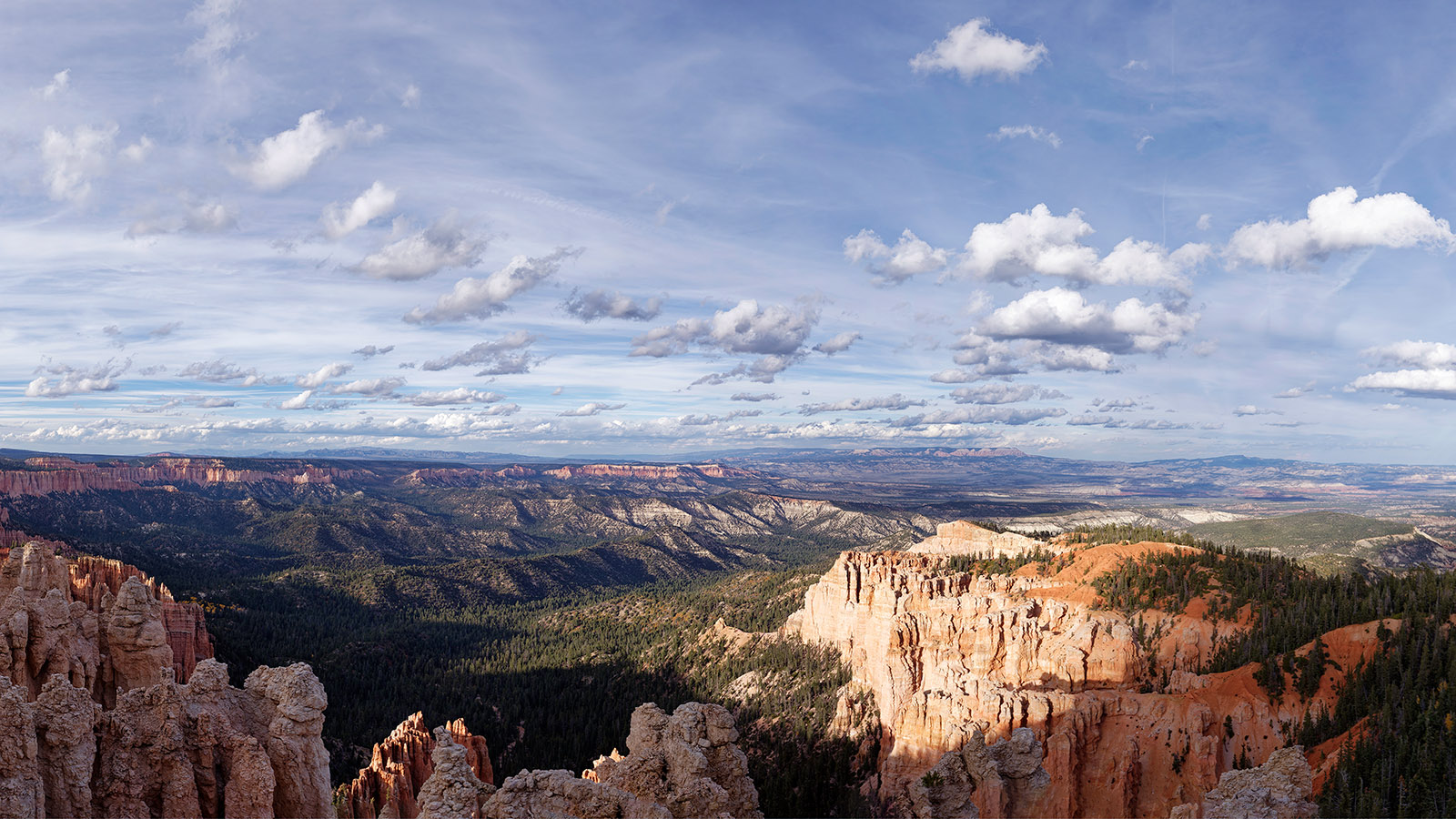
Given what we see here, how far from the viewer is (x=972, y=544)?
524 ft

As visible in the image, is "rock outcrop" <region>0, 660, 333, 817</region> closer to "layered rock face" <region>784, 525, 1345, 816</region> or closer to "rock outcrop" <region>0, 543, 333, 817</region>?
"rock outcrop" <region>0, 543, 333, 817</region>

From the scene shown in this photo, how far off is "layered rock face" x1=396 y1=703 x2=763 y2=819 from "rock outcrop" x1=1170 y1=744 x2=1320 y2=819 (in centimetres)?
1582

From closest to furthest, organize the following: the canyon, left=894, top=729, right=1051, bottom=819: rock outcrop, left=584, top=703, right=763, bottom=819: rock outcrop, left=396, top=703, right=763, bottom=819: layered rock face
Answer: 1. left=396, top=703, right=763, bottom=819: layered rock face
2. the canyon
3. left=584, top=703, right=763, bottom=819: rock outcrop
4. left=894, top=729, right=1051, bottom=819: rock outcrop

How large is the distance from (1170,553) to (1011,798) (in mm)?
85204

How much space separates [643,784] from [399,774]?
37.0m

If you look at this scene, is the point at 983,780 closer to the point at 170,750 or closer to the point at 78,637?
the point at 170,750

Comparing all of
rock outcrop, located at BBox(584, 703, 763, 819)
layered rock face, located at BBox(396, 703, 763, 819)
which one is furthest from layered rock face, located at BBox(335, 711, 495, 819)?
layered rock face, located at BBox(396, 703, 763, 819)

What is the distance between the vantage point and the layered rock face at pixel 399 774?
49094mm

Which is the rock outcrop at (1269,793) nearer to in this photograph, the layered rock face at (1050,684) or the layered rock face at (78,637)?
the layered rock face at (1050,684)

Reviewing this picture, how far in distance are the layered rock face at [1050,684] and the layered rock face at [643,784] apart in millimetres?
9398

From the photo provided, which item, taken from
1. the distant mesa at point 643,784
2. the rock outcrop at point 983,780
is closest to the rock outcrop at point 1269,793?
the rock outcrop at point 983,780

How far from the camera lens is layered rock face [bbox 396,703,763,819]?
20.6 meters

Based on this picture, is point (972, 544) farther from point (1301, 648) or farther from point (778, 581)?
point (1301, 648)

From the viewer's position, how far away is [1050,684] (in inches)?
2894
